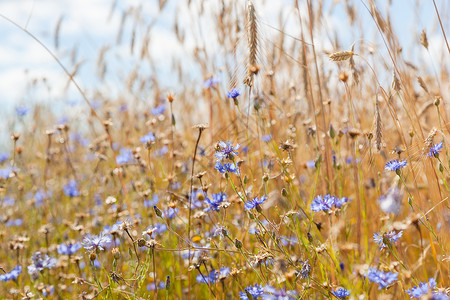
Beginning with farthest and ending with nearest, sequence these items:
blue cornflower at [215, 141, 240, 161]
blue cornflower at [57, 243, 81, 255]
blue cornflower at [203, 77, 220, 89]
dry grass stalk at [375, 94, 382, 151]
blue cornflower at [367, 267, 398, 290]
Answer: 1. blue cornflower at [203, 77, 220, 89]
2. blue cornflower at [57, 243, 81, 255]
3. blue cornflower at [215, 141, 240, 161]
4. dry grass stalk at [375, 94, 382, 151]
5. blue cornflower at [367, 267, 398, 290]

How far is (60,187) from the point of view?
11.7 ft

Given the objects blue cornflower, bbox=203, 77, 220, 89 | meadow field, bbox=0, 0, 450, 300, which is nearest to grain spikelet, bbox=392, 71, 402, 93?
meadow field, bbox=0, 0, 450, 300

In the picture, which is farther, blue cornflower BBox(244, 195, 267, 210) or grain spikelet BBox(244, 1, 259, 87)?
grain spikelet BBox(244, 1, 259, 87)

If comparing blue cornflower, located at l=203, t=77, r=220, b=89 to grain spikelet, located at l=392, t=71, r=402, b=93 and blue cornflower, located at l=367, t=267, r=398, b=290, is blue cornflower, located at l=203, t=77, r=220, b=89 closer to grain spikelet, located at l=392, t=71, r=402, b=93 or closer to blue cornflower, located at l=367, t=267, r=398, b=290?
grain spikelet, located at l=392, t=71, r=402, b=93

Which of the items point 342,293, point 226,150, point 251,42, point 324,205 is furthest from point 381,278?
point 251,42

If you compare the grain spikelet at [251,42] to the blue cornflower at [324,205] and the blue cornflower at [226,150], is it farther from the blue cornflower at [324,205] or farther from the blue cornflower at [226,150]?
the blue cornflower at [324,205]

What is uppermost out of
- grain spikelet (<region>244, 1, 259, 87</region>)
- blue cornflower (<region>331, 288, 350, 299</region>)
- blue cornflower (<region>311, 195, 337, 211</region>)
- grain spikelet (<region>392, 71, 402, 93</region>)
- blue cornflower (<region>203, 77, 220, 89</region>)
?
blue cornflower (<region>203, 77, 220, 89</region>)

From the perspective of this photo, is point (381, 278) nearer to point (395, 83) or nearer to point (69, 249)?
point (395, 83)

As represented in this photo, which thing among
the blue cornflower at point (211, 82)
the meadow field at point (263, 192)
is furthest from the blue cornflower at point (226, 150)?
the blue cornflower at point (211, 82)

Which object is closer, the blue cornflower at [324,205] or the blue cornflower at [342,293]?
the blue cornflower at [342,293]

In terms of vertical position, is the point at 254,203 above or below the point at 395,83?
below

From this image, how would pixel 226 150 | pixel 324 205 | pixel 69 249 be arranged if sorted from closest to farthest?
pixel 324 205 → pixel 226 150 → pixel 69 249

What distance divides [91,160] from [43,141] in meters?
1.19

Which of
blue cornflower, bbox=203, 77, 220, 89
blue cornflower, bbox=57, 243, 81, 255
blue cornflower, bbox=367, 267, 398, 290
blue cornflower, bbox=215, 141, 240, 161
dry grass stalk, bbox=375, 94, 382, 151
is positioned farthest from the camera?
blue cornflower, bbox=203, 77, 220, 89
